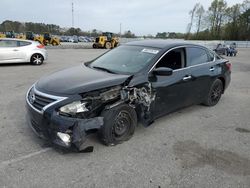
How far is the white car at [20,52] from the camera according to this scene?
1084 centimetres

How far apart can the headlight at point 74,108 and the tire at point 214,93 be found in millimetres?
3322

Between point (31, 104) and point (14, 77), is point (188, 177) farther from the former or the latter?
point (14, 77)

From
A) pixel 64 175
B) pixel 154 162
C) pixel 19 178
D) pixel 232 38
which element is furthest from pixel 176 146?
pixel 232 38

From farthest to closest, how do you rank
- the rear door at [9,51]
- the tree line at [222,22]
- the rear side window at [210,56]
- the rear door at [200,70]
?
the tree line at [222,22]
the rear door at [9,51]
the rear side window at [210,56]
the rear door at [200,70]

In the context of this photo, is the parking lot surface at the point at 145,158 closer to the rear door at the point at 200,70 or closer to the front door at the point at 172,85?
the front door at the point at 172,85

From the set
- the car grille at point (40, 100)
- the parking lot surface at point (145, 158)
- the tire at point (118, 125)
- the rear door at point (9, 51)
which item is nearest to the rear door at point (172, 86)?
the parking lot surface at point (145, 158)

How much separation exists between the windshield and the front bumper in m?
1.19

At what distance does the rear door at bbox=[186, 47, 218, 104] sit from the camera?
4742mm

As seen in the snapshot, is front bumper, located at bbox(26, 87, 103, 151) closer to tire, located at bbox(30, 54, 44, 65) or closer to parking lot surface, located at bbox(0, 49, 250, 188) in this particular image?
parking lot surface, located at bbox(0, 49, 250, 188)

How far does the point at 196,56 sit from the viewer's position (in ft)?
16.3

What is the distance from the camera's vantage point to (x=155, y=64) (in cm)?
402

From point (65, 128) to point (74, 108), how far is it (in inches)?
11.1

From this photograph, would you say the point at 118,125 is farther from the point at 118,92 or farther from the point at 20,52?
the point at 20,52

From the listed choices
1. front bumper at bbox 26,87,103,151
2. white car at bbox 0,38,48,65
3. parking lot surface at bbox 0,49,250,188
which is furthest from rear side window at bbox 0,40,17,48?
front bumper at bbox 26,87,103,151
